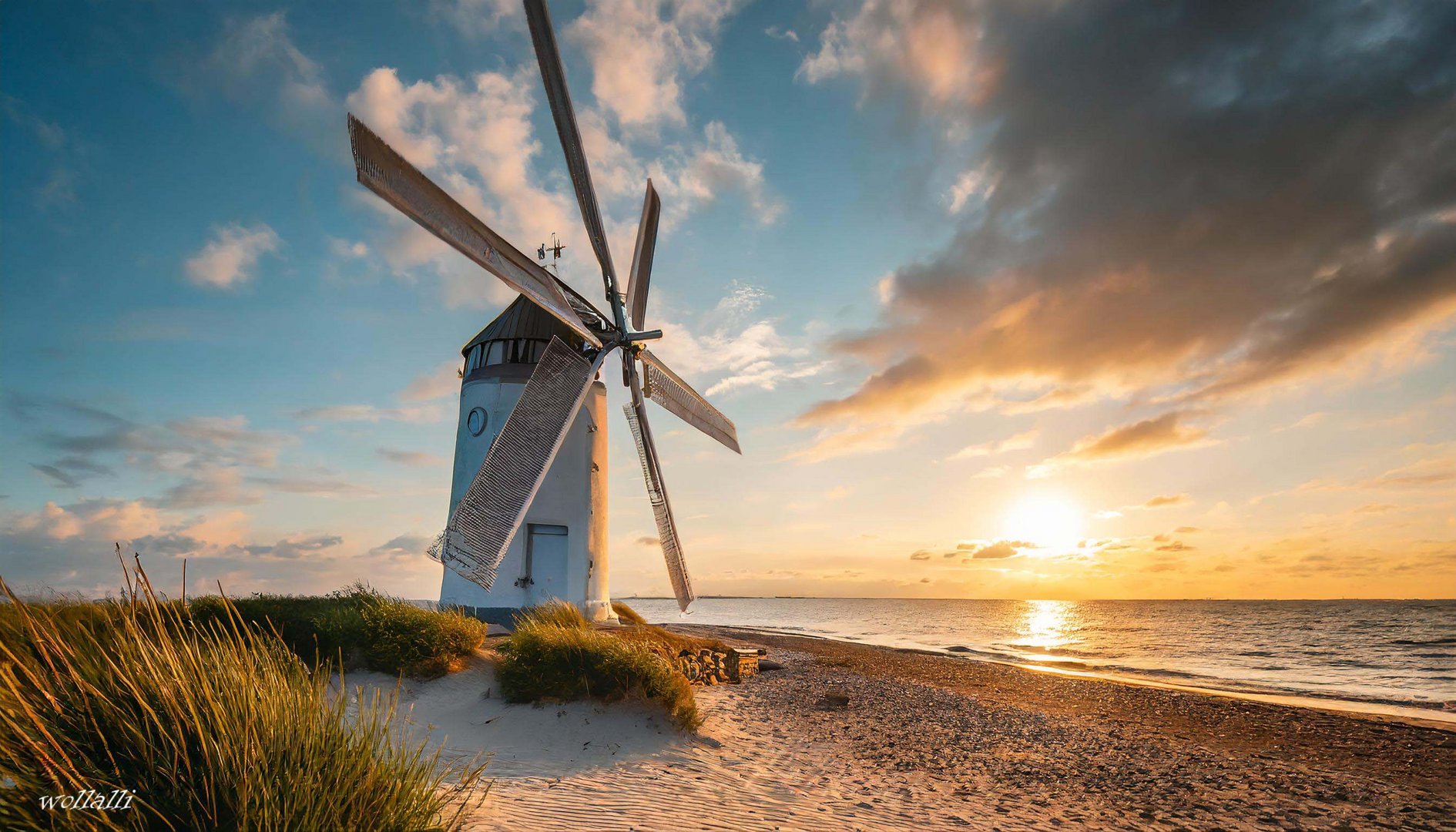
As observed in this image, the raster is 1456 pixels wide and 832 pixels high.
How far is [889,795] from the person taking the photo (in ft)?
26.5

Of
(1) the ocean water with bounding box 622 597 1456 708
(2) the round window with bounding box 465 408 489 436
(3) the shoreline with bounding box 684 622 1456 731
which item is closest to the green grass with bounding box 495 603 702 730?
(2) the round window with bounding box 465 408 489 436

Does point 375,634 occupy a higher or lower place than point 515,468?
lower

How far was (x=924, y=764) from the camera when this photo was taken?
9.59 m

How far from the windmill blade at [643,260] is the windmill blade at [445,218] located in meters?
3.11

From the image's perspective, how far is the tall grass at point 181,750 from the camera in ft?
11.2

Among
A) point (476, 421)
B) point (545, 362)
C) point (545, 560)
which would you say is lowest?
point (545, 560)

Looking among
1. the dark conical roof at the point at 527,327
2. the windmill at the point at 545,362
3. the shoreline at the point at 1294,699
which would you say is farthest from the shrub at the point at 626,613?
the shoreline at the point at 1294,699

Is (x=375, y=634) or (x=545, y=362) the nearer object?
(x=375, y=634)

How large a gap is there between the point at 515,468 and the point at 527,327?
4.81 metres

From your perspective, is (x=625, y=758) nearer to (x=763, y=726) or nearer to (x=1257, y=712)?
(x=763, y=726)

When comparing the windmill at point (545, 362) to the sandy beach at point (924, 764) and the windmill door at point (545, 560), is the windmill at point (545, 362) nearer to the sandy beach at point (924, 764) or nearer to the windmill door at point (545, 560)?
the windmill door at point (545, 560)

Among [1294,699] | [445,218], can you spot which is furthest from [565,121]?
[1294,699]

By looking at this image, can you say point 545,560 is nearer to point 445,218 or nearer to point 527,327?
point 527,327

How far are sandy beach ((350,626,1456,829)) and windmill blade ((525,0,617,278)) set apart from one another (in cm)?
1105
